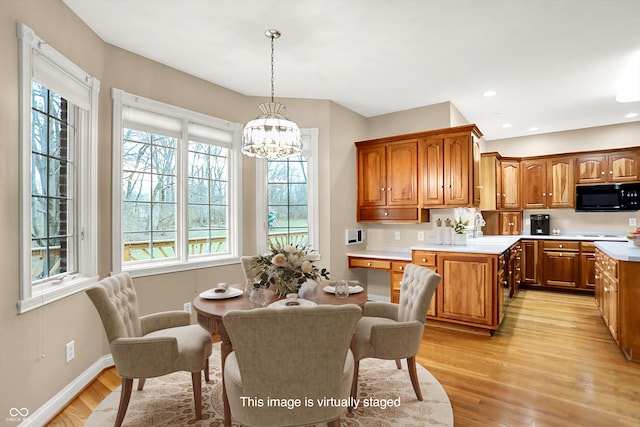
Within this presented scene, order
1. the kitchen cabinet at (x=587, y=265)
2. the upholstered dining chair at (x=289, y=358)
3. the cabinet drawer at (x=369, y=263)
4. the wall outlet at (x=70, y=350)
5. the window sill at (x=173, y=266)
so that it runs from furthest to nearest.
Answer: the kitchen cabinet at (x=587, y=265) → the cabinet drawer at (x=369, y=263) → the window sill at (x=173, y=266) → the wall outlet at (x=70, y=350) → the upholstered dining chair at (x=289, y=358)

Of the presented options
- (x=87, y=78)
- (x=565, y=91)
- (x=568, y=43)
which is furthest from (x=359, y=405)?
(x=565, y=91)

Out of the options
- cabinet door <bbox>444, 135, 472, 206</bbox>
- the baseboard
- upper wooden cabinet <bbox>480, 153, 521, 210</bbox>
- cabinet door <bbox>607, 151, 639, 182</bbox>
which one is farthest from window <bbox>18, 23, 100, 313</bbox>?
cabinet door <bbox>607, 151, 639, 182</bbox>

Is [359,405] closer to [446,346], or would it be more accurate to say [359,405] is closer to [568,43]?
[446,346]

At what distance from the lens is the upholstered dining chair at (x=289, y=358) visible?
140 cm

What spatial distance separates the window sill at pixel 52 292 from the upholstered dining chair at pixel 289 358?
145 centimetres

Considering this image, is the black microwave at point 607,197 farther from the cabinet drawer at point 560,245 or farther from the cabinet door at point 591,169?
the cabinet drawer at point 560,245

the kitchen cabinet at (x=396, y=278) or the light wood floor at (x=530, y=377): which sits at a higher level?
the kitchen cabinet at (x=396, y=278)

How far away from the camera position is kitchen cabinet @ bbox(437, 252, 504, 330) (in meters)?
3.50

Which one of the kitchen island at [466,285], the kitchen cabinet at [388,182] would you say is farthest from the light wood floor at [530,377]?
the kitchen cabinet at [388,182]

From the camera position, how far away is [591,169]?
217 inches

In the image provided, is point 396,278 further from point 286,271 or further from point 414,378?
point 286,271

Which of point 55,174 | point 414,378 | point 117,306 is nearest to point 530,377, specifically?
point 414,378

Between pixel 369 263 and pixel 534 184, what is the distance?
3678mm

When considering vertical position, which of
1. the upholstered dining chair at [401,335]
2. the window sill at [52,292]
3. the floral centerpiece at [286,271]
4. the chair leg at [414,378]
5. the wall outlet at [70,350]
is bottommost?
the chair leg at [414,378]
